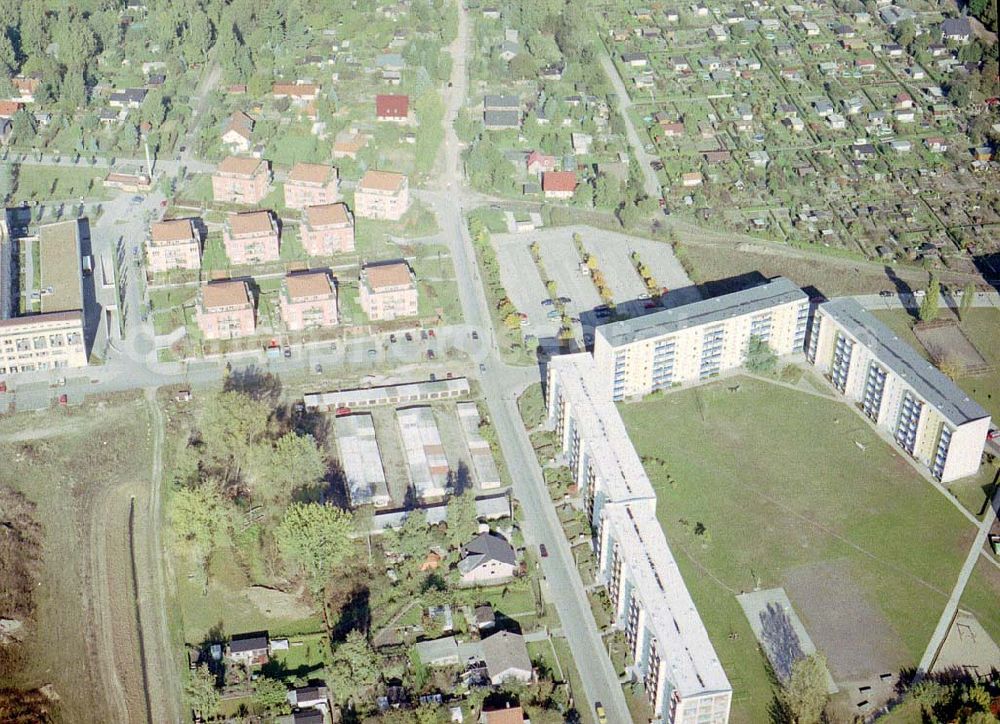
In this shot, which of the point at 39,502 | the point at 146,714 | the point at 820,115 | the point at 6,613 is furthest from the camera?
the point at 820,115

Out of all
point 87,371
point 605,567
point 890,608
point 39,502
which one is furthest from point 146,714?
point 890,608

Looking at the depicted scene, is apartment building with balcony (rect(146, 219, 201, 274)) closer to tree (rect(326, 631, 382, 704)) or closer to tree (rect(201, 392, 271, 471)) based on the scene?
tree (rect(201, 392, 271, 471))

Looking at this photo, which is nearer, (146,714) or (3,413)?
(146,714)

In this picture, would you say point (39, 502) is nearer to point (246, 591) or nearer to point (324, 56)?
point (246, 591)

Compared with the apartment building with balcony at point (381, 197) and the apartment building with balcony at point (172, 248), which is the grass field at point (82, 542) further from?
the apartment building with balcony at point (381, 197)

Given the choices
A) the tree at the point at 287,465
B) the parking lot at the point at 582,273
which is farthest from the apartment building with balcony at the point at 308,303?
the tree at the point at 287,465
